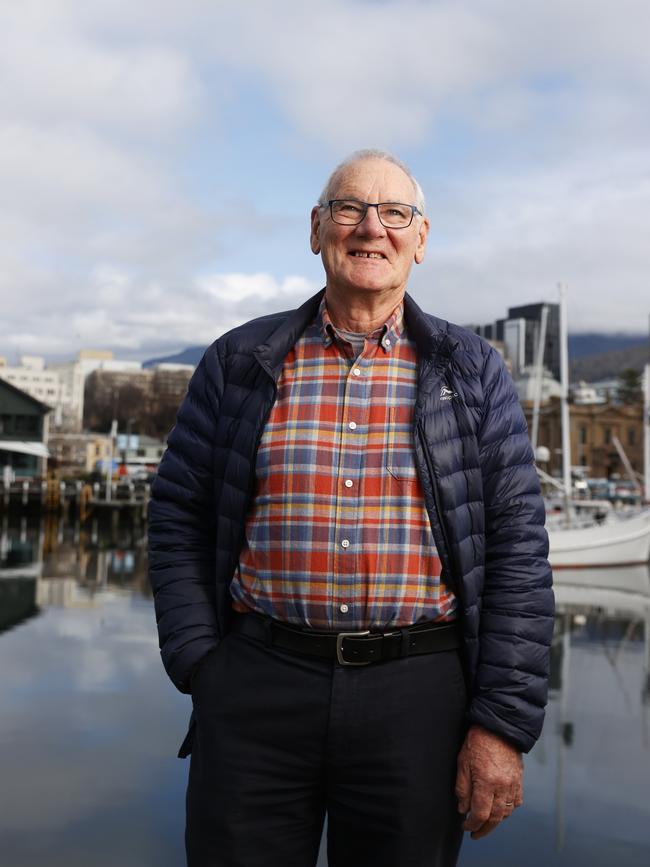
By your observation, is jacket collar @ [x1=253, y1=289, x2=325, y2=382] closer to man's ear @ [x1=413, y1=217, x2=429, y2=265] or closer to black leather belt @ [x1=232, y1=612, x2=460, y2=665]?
man's ear @ [x1=413, y1=217, x2=429, y2=265]

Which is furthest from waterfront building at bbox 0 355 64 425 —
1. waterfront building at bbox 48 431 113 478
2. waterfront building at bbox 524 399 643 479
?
waterfront building at bbox 524 399 643 479

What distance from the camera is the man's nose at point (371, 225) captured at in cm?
227

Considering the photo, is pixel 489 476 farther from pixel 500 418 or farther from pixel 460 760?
pixel 460 760

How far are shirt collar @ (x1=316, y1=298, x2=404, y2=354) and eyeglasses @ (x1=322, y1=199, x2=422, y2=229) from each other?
0.75ft

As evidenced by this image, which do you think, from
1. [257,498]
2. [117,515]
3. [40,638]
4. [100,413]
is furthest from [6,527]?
[100,413]

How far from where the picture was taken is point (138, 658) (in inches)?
393

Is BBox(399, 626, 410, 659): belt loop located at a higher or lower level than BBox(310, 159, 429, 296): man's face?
lower

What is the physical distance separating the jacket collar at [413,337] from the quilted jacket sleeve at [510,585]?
14 cm

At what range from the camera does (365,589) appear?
2.17 m

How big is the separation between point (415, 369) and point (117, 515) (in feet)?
119

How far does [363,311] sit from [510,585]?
834 millimetres

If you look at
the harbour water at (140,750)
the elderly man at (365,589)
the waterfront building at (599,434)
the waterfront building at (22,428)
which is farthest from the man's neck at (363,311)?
the waterfront building at (599,434)

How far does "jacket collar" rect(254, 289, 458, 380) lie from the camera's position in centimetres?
233

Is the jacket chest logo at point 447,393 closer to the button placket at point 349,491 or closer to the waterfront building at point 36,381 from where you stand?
the button placket at point 349,491
